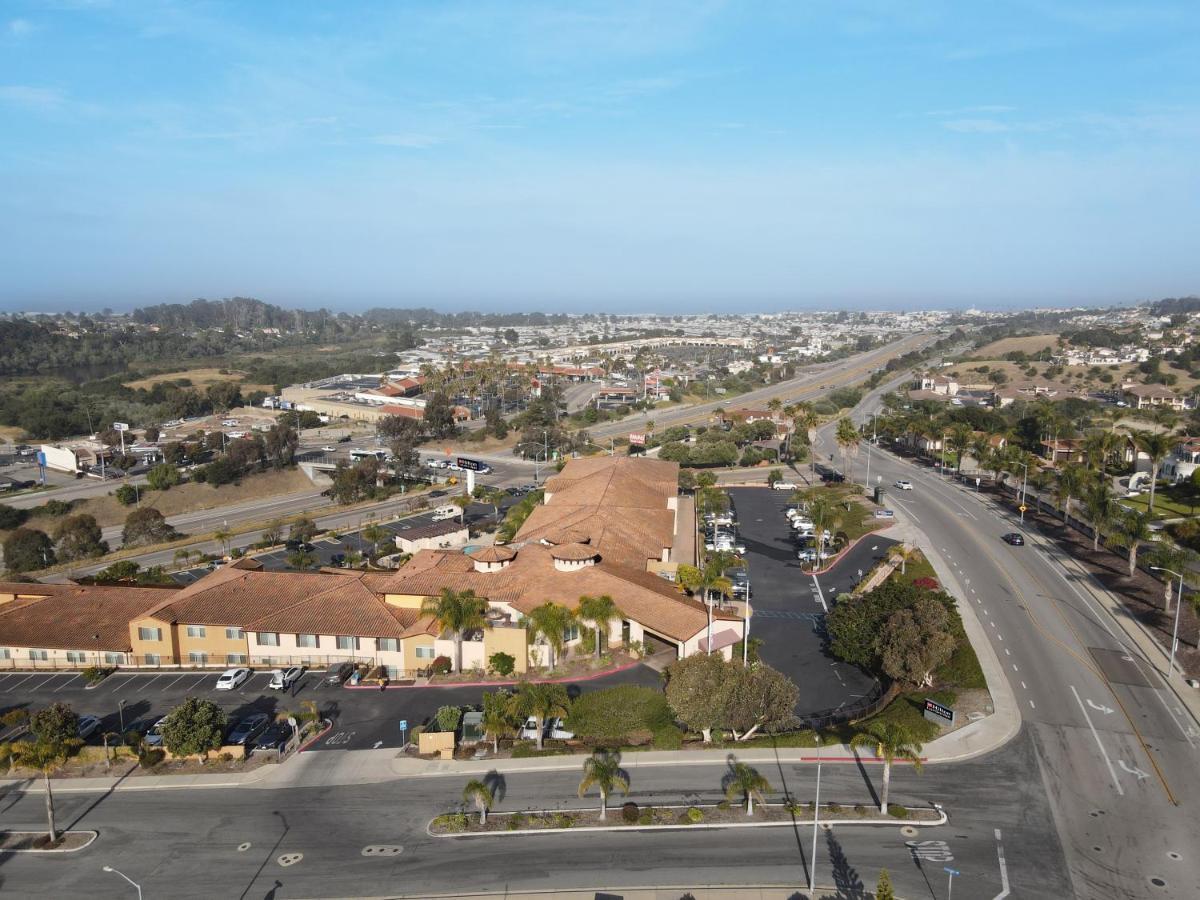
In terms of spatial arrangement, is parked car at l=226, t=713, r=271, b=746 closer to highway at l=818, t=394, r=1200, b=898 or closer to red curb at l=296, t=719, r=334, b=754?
red curb at l=296, t=719, r=334, b=754

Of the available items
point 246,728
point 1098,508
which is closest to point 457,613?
point 246,728

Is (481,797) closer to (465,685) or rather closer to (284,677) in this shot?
(465,685)

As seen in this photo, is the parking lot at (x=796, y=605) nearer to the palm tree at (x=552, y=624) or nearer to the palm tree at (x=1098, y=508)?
the palm tree at (x=552, y=624)

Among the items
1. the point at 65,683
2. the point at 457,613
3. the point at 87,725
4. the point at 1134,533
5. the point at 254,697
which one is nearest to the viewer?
the point at 87,725

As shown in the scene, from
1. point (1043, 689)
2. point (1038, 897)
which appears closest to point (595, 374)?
point (1043, 689)

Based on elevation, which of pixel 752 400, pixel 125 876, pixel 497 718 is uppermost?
pixel 752 400

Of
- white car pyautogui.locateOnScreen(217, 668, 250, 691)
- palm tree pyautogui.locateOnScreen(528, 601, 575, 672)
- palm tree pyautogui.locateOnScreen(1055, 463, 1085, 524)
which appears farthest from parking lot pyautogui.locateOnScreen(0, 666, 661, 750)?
palm tree pyautogui.locateOnScreen(1055, 463, 1085, 524)

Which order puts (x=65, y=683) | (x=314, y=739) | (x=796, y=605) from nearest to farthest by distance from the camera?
(x=314, y=739), (x=65, y=683), (x=796, y=605)
